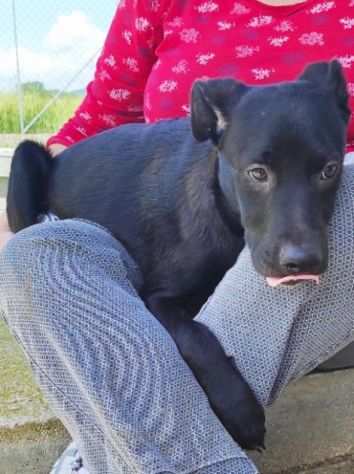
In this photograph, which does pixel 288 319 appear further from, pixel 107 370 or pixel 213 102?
pixel 213 102

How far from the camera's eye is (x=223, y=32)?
1.87 m

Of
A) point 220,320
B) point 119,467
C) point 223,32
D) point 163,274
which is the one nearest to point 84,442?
point 119,467

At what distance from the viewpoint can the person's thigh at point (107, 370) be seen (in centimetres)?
118

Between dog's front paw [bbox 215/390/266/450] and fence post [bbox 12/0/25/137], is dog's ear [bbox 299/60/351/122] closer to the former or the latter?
dog's front paw [bbox 215/390/266/450]

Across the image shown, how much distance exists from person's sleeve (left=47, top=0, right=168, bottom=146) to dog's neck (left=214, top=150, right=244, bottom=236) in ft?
1.69

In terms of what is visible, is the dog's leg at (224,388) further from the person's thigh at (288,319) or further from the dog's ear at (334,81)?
the dog's ear at (334,81)

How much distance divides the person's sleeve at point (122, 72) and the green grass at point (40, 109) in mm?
2382

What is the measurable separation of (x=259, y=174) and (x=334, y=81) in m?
0.25

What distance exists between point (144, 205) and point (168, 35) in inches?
17.3

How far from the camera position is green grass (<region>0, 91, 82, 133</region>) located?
4.57 m

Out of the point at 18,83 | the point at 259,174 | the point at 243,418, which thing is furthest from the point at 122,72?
the point at 18,83

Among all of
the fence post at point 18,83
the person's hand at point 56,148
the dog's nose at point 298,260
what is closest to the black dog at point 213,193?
the dog's nose at point 298,260

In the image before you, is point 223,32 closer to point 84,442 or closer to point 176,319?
point 176,319

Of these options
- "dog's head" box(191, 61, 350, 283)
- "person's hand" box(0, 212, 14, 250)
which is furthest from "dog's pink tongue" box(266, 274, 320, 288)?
"person's hand" box(0, 212, 14, 250)
